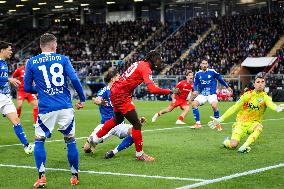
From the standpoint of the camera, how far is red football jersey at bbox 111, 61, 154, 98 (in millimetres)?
10562

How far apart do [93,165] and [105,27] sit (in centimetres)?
5037

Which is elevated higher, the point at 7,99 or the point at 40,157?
the point at 7,99

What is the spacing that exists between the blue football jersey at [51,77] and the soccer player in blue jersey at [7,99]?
397 cm

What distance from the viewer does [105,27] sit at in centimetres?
5984

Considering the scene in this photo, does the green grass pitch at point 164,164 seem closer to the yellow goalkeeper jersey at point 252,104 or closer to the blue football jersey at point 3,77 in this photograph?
the yellow goalkeeper jersey at point 252,104

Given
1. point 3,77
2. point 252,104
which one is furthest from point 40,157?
point 252,104

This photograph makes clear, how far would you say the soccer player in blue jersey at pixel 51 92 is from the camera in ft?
27.4

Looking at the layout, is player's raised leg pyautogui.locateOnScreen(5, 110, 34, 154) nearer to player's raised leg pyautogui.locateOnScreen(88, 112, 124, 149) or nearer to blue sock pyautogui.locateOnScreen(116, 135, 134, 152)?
player's raised leg pyautogui.locateOnScreen(88, 112, 124, 149)

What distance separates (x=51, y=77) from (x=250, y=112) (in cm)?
525

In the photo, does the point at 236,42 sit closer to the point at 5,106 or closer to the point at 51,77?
the point at 5,106

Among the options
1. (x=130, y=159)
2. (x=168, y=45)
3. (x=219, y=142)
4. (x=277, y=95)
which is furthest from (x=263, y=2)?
(x=130, y=159)

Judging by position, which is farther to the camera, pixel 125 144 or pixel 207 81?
Answer: pixel 207 81

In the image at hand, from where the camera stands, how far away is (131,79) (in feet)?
35.3

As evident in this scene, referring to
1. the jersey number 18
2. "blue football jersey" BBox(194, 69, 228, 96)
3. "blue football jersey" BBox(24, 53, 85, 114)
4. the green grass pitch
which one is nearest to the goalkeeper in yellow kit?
Result: the green grass pitch
